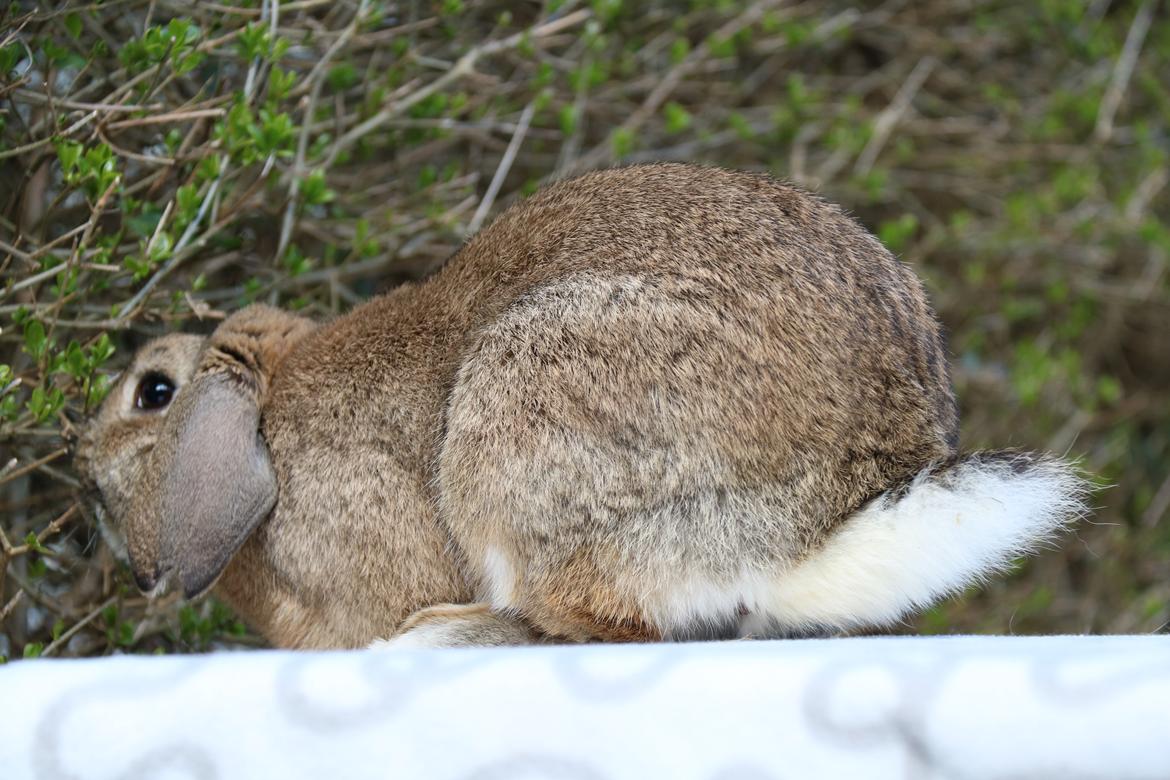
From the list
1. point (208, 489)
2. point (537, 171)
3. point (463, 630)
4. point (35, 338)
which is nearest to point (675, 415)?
point (463, 630)

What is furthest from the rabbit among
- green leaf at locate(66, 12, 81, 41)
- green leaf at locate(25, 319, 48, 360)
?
green leaf at locate(66, 12, 81, 41)

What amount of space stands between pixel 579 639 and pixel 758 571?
298mm

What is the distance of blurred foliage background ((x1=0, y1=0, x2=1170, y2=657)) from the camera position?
2135 millimetres

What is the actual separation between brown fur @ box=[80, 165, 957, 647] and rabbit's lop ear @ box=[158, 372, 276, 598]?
55mm

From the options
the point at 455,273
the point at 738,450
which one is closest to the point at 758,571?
the point at 738,450

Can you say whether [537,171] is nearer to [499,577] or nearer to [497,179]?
[497,179]

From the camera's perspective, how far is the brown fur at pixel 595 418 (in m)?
1.70

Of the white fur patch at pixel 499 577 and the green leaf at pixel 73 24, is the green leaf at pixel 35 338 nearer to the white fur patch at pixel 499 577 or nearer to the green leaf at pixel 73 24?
the green leaf at pixel 73 24

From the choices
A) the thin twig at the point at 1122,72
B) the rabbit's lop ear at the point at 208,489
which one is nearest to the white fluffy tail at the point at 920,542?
the rabbit's lop ear at the point at 208,489

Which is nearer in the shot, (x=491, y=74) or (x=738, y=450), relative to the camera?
(x=738, y=450)

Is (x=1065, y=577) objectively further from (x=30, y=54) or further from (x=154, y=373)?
(x=30, y=54)

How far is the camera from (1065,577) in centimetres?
419

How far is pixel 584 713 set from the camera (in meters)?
1.27

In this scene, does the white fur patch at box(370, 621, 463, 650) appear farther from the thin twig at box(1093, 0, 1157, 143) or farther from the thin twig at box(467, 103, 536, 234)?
the thin twig at box(1093, 0, 1157, 143)
